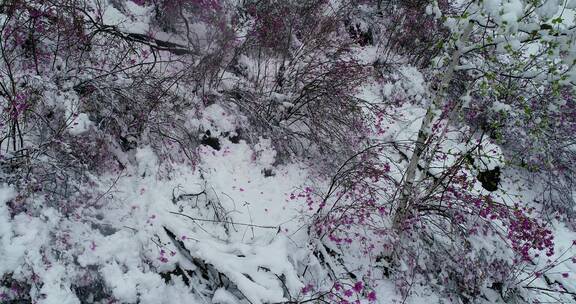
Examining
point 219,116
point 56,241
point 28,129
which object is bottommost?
point 56,241

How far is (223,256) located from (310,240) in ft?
4.36

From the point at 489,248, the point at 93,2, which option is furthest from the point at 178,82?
the point at 489,248

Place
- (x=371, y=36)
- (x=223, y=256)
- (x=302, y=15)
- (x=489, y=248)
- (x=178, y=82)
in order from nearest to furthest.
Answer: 1. (x=223, y=256)
2. (x=489, y=248)
3. (x=178, y=82)
4. (x=302, y=15)
5. (x=371, y=36)

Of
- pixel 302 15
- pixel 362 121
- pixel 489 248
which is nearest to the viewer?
pixel 489 248

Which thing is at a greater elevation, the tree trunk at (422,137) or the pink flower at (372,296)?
the tree trunk at (422,137)

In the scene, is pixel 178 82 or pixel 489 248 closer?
→ pixel 489 248

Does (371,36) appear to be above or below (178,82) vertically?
above

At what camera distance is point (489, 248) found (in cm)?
567

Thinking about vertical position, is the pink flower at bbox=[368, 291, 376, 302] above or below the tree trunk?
below

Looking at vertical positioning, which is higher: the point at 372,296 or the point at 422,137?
the point at 422,137

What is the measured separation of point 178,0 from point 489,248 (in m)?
6.88

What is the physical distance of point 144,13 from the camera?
274 inches

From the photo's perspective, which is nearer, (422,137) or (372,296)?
(372,296)

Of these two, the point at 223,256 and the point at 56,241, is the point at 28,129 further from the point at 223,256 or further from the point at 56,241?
the point at 223,256
